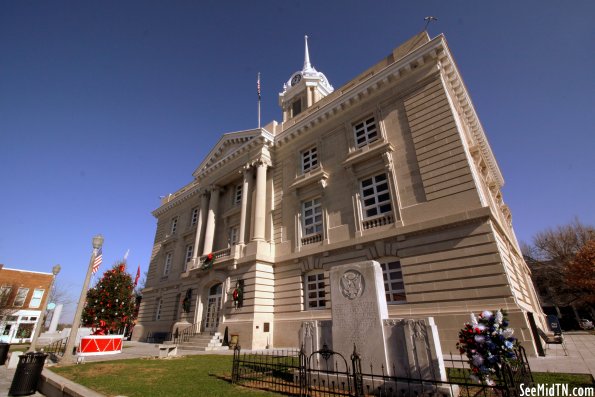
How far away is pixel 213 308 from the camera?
21.6 m

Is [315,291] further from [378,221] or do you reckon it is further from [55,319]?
[55,319]

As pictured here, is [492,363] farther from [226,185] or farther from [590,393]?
[226,185]

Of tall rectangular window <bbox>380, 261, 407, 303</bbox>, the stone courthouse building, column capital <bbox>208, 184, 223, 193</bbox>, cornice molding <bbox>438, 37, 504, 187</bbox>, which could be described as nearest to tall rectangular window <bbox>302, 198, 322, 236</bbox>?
the stone courthouse building

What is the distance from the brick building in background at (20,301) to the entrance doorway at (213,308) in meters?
27.8

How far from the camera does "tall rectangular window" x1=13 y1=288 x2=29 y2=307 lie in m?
37.0

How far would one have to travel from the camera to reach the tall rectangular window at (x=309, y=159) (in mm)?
20906

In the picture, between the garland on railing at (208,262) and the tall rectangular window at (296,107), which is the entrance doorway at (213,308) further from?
the tall rectangular window at (296,107)

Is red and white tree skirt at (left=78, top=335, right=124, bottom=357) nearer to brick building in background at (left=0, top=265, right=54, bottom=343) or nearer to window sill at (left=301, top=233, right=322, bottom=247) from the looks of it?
window sill at (left=301, top=233, right=322, bottom=247)

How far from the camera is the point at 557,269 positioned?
1435 inches

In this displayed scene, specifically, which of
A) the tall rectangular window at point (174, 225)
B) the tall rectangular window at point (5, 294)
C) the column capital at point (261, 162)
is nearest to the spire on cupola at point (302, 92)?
the column capital at point (261, 162)

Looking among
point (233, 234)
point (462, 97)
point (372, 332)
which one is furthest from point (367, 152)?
point (233, 234)

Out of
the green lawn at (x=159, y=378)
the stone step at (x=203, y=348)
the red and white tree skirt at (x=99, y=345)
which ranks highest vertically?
the red and white tree skirt at (x=99, y=345)


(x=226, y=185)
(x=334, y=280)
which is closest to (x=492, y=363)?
(x=334, y=280)

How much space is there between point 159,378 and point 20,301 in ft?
144
